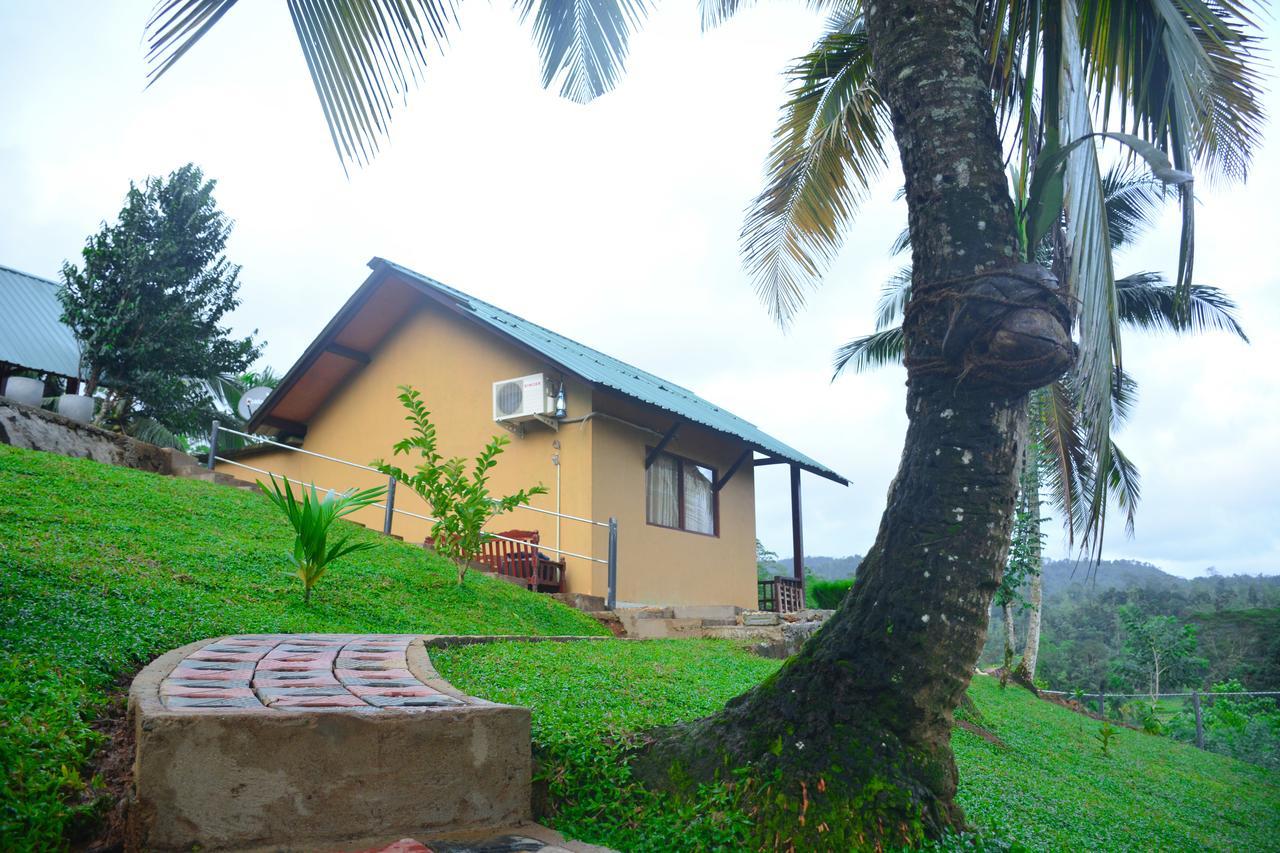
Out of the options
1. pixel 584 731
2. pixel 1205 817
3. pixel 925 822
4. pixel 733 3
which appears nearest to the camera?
pixel 925 822

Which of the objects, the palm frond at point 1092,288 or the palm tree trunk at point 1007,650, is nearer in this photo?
the palm frond at point 1092,288

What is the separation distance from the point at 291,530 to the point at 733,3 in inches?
269

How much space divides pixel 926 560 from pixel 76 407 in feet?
46.3

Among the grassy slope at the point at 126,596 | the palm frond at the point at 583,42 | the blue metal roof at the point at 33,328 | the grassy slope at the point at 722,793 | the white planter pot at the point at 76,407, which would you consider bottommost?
the grassy slope at the point at 722,793

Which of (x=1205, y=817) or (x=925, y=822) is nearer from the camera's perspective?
(x=925, y=822)

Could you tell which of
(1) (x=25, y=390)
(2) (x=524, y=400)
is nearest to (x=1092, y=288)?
(2) (x=524, y=400)

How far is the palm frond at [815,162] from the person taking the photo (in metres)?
6.60

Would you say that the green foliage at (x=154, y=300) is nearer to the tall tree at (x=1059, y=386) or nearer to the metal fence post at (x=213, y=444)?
the metal fence post at (x=213, y=444)

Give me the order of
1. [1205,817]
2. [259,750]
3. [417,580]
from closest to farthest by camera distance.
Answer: [259,750]
[1205,817]
[417,580]

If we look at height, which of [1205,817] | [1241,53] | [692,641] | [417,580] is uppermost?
[1241,53]

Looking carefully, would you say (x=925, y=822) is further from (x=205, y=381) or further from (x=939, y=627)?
(x=205, y=381)

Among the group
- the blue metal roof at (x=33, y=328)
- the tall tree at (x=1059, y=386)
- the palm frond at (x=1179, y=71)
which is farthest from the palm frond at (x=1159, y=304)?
the blue metal roof at (x=33, y=328)

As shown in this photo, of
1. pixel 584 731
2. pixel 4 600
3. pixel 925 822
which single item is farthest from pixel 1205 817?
pixel 4 600

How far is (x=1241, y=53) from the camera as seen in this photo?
14.1 feet
